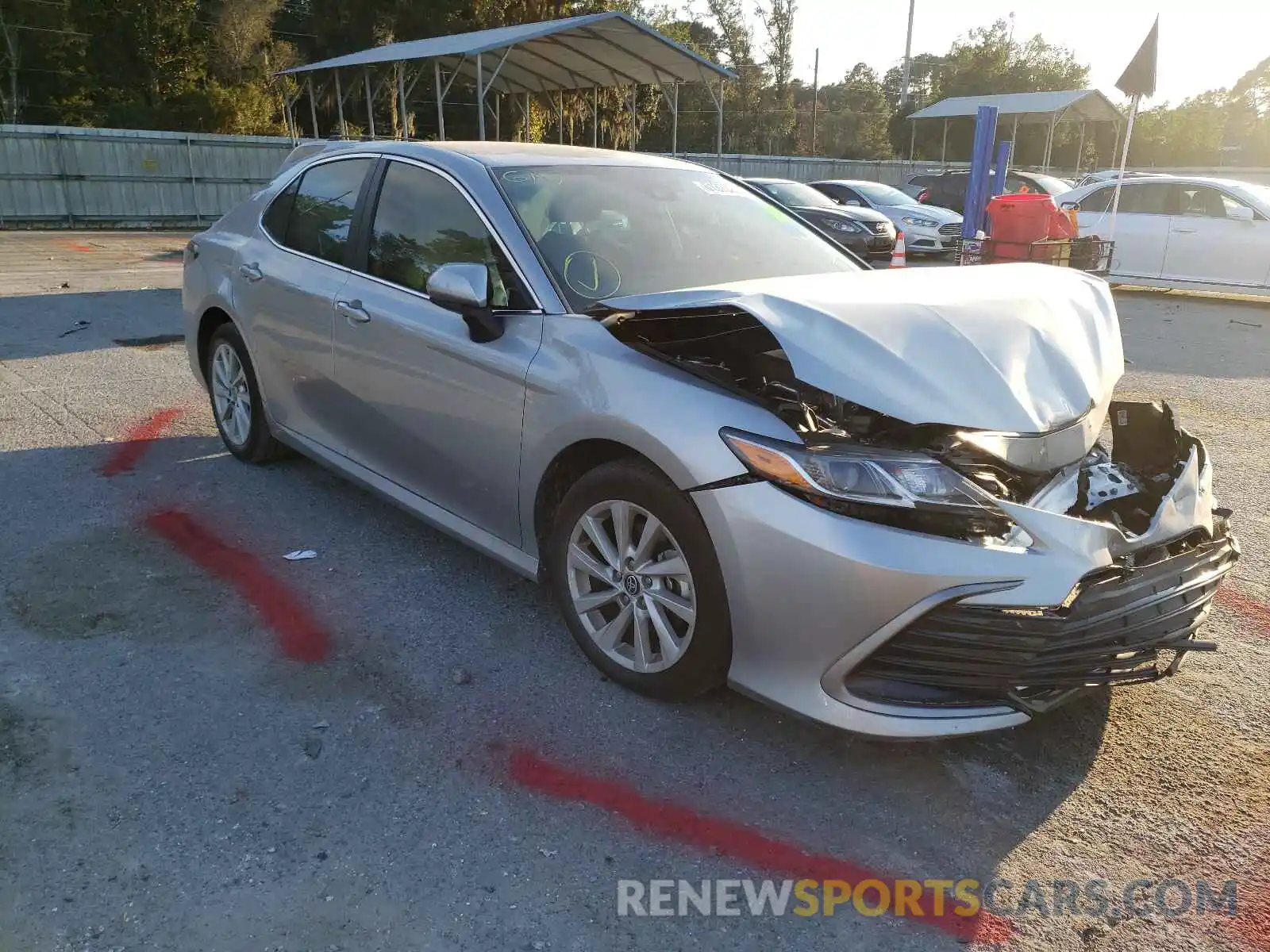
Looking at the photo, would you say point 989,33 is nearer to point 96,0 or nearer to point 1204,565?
point 96,0

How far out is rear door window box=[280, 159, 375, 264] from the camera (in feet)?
14.1

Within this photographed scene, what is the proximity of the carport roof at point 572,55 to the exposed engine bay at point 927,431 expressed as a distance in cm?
1448

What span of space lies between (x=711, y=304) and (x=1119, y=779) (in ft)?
5.87

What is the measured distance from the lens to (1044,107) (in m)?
28.3

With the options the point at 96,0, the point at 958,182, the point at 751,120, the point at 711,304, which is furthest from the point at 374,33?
the point at 711,304

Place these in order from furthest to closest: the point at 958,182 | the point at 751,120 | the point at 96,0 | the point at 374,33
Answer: the point at 751,120
the point at 374,33
the point at 96,0
the point at 958,182

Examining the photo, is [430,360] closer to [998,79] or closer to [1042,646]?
[1042,646]

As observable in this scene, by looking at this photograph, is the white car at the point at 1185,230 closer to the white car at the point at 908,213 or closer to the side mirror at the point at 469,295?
the white car at the point at 908,213

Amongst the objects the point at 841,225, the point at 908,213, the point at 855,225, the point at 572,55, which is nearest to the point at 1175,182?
the point at 855,225

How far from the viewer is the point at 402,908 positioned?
88.6 inches

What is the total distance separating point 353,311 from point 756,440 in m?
2.12

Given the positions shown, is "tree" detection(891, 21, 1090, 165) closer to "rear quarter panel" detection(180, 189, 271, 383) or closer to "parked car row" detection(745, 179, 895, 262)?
"parked car row" detection(745, 179, 895, 262)

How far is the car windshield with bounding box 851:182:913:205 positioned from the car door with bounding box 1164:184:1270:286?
6.51 meters

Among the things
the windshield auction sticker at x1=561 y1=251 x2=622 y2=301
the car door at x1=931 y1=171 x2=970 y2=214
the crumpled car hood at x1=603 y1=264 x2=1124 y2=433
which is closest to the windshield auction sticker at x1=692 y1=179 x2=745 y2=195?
the windshield auction sticker at x1=561 y1=251 x2=622 y2=301
